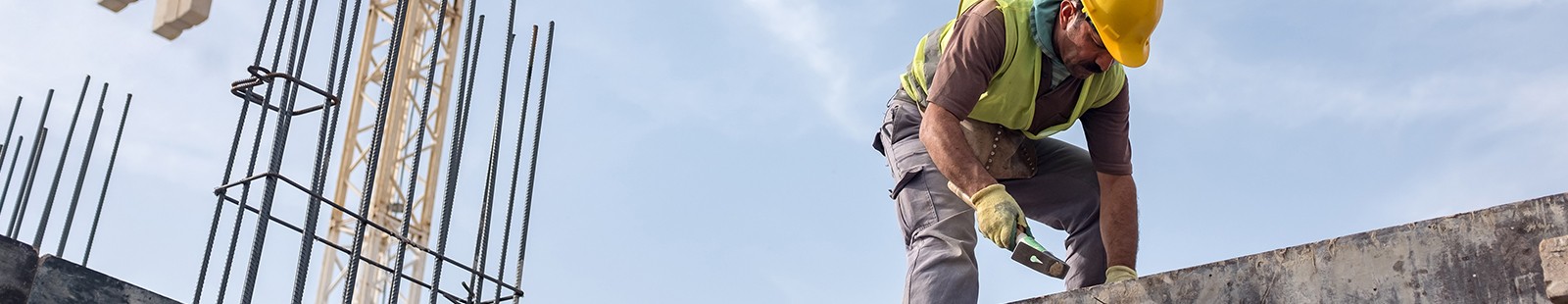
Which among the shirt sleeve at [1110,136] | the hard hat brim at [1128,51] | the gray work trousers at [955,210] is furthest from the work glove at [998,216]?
the shirt sleeve at [1110,136]

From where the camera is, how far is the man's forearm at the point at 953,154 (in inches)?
181

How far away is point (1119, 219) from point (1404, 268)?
5.07 ft

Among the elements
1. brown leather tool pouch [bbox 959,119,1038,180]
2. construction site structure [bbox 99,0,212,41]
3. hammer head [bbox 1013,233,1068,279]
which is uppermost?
construction site structure [bbox 99,0,212,41]

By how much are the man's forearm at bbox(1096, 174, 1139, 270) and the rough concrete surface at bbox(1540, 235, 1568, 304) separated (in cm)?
173

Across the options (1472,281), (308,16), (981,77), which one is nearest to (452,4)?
(308,16)

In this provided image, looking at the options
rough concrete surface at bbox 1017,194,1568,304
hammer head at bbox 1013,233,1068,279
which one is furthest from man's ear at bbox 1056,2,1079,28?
rough concrete surface at bbox 1017,194,1568,304

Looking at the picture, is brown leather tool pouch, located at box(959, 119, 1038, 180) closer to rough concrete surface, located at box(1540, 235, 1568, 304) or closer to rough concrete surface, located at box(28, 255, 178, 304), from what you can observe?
rough concrete surface, located at box(1540, 235, 1568, 304)

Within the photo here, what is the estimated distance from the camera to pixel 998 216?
4426 mm

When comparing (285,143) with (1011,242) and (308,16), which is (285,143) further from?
(1011,242)

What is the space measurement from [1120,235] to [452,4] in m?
19.5

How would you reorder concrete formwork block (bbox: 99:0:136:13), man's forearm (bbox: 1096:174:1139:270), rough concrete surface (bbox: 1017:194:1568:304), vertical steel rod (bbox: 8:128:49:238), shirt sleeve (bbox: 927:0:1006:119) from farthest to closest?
vertical steel rod (bbox: 8:128:49:238) → concrete formwork block (bbox: 99:0:136:13) → man's forearm (bbox: 1096:174:1139:270) → shirt sleeve (bbox: 927:0:1006:119) → rough concrete surface (bbox: 1017:194:1568:304)

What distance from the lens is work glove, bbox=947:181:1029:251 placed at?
4414 millimetres

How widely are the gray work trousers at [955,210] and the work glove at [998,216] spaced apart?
0.10 metres

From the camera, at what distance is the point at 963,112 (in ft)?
15.5
